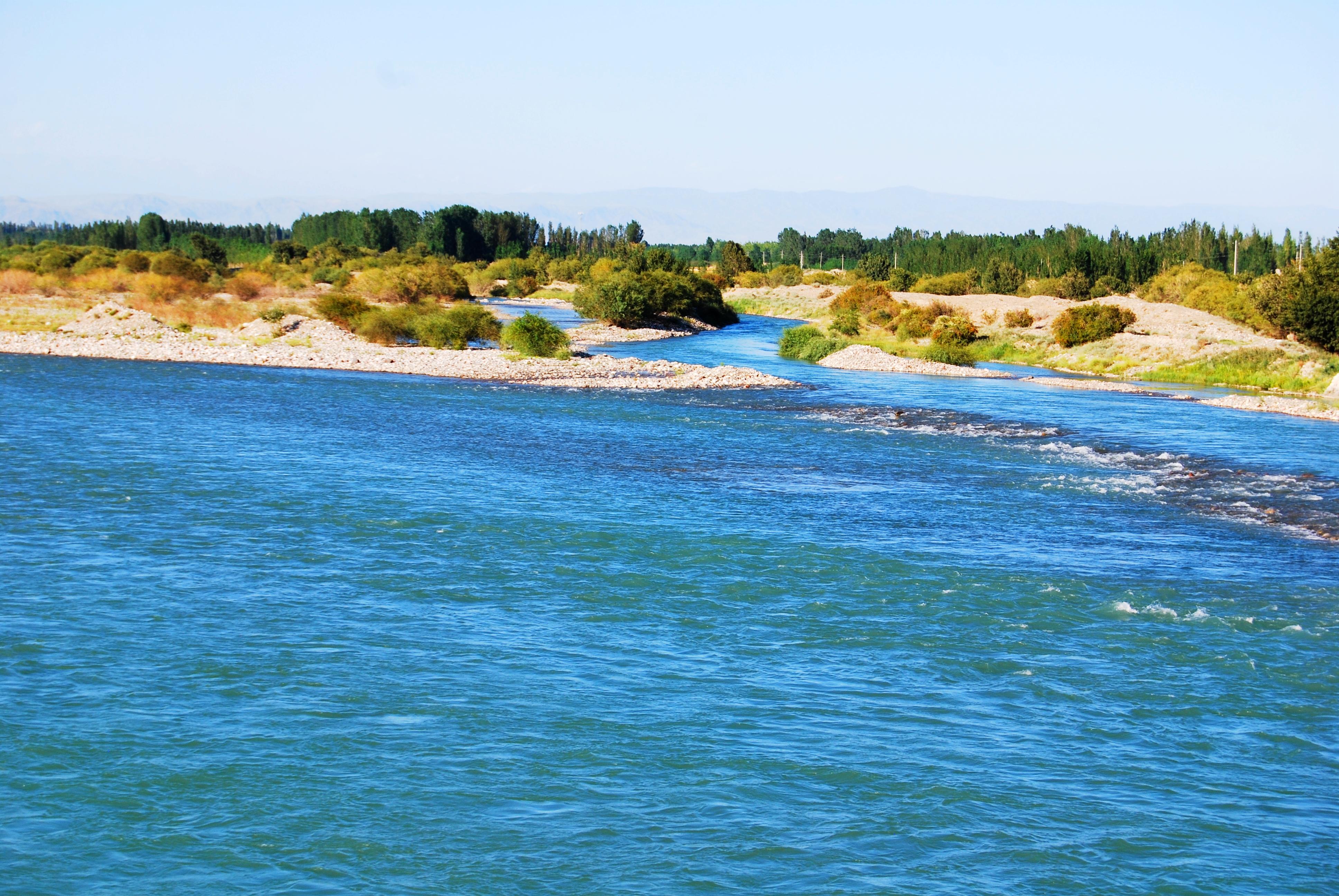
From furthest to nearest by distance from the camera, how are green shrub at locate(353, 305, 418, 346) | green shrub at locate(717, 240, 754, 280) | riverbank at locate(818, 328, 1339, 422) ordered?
green shrub at locate(717, 240, 754, 280)
green shrub at locate(353, 305, 418, 346)
riverbank at locate(818, 328, 1339, 422)

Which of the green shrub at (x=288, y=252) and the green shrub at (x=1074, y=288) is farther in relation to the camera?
the green shrub at (x=288, y=252)

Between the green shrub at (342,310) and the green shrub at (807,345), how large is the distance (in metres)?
22.9

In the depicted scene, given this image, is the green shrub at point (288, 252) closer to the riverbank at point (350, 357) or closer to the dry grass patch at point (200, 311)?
the dry grass patch at point (200, 311)

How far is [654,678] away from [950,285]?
302 ft

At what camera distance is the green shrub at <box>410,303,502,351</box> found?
55.3 meters

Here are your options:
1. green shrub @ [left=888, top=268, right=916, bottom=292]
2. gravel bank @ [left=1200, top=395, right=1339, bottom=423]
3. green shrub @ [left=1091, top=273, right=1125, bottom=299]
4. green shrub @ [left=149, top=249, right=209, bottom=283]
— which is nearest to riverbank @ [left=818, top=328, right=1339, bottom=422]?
gravel bank @ [left=1200, top=395, right=1339, bottom=423]

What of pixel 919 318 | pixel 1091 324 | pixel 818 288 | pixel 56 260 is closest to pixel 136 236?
pixel 56 260

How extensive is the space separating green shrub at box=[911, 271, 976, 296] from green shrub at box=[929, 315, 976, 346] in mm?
31211

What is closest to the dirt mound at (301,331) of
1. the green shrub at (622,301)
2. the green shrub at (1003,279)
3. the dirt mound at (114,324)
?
the dirt mound at (114,324)

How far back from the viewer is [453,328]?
55.4 meters

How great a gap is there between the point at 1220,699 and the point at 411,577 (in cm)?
1110

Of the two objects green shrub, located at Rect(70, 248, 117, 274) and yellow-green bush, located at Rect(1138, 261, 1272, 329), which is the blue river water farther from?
green shrub, located at Rect(70, 248, 117, 274)

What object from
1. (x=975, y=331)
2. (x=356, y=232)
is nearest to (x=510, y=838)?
(x=975, y=331)

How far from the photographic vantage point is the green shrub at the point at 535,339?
52.1 meters
